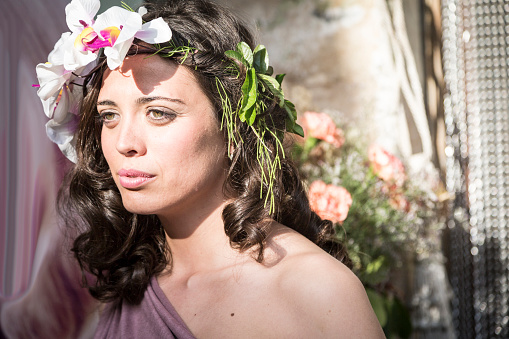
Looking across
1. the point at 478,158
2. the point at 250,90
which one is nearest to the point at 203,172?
the point at 250,90

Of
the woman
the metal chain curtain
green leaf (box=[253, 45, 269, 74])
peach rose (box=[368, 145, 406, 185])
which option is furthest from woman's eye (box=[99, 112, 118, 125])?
the metal chain curtain

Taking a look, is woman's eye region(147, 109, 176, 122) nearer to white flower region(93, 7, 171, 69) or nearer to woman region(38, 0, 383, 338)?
woman region(38, 0, 383, 338)

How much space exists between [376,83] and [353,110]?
20cm

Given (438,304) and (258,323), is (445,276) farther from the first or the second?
(258,323)

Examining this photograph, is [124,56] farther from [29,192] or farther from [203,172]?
[29,192]

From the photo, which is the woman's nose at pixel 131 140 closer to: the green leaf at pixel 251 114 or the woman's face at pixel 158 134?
the woman's face at pixel 158 134

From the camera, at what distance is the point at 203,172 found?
1523 millimetres

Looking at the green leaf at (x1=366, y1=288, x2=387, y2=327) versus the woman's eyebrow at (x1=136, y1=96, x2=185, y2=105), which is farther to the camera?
the green leaf at (x1=366, y1=288, x2=387, y2=327)

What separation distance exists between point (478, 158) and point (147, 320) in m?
2.18

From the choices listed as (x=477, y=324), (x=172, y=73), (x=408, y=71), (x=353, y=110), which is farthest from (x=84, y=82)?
(x=477, y=324)

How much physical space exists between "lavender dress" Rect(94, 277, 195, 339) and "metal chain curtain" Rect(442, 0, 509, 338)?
1982 mm

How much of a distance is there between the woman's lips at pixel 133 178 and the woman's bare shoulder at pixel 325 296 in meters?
0.41

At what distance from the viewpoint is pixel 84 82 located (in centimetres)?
170

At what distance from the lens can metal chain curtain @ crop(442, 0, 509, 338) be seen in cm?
306
